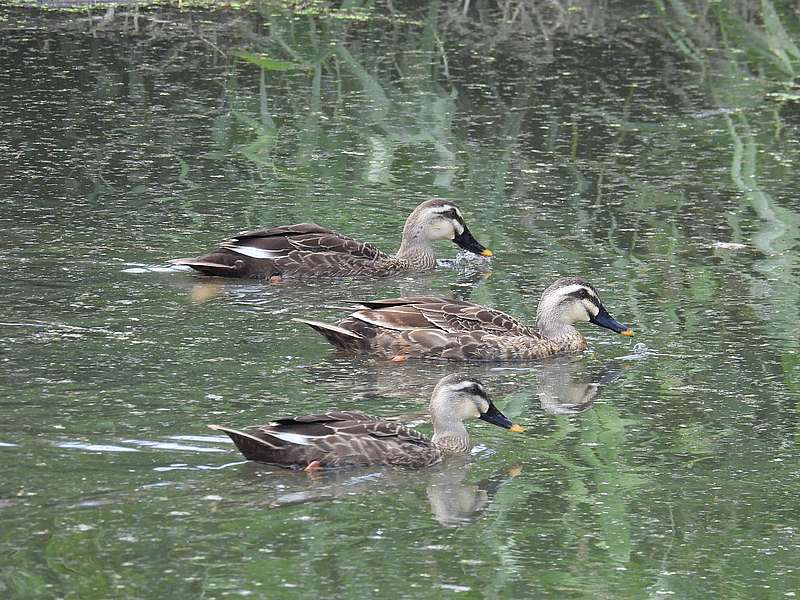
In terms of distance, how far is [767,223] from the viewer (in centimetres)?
1167

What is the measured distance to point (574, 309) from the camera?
9445 millimetres

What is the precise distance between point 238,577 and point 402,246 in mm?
5442

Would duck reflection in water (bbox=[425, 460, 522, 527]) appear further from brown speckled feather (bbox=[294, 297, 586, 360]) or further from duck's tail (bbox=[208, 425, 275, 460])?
brown speckled feather (bbox=[294, 297, 586, 360])

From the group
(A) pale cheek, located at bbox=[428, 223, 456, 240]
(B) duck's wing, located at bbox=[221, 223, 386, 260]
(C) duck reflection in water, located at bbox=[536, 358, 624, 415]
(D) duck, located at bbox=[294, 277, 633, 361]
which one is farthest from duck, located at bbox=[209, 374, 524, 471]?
(A) pale cheek, located at bbox=[428, 223, 456, 240]

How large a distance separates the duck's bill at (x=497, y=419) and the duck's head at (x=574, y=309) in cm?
176

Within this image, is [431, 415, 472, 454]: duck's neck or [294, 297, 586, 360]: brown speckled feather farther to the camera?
[294, 297, 586, 360]: brown speckled feather

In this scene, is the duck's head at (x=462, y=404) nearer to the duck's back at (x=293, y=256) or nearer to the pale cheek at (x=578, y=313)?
the pale cheek at (x=578, y=313)

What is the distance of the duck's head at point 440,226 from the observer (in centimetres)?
1104

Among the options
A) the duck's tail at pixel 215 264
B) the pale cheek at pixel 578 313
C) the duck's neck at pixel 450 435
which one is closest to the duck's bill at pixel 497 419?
the duck's neck at pixel 450 435

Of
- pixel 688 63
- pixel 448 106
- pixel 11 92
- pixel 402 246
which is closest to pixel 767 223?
pixel 402 246

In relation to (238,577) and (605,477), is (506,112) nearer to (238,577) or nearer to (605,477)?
(605,477)

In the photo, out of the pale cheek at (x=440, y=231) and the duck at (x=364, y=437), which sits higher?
the duck at (x=364, y=437)

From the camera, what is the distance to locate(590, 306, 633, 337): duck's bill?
9.43m

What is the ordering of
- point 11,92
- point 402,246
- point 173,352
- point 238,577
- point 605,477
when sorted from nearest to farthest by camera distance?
point 238,577 < point 605,477 < point 173,352 < point 402,246 < point 11,92
